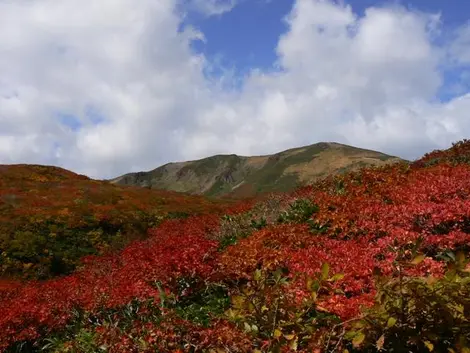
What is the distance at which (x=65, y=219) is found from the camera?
92.9 ft

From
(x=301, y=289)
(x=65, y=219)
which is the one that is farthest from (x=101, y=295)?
(x=65, y=219)

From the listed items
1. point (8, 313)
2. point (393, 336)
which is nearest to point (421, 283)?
point (393, 336)

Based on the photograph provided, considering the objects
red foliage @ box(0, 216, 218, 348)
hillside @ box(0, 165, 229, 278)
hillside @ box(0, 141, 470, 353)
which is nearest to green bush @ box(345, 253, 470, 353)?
hillside @ box(0, 141, 470, 353)

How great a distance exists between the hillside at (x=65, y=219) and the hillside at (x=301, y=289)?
6.06 metres

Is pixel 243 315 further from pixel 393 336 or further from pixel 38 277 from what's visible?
pixel 38 277

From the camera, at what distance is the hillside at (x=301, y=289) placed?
4.96 meters

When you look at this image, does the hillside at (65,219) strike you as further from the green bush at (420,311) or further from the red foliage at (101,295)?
the green bush at (420,311)

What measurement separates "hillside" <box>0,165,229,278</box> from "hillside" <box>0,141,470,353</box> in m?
6.06

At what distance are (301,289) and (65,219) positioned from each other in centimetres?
2321

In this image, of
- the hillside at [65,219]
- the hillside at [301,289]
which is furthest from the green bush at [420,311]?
the hillside at [65,219]

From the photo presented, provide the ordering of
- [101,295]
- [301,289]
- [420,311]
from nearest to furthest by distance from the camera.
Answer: [420,311]
[301,289]
[101,295]

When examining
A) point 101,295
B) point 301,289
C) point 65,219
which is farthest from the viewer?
point 65,219

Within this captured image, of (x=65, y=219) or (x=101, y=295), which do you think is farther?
(x=65, y=219)

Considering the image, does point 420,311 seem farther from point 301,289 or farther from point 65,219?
point 65,219
